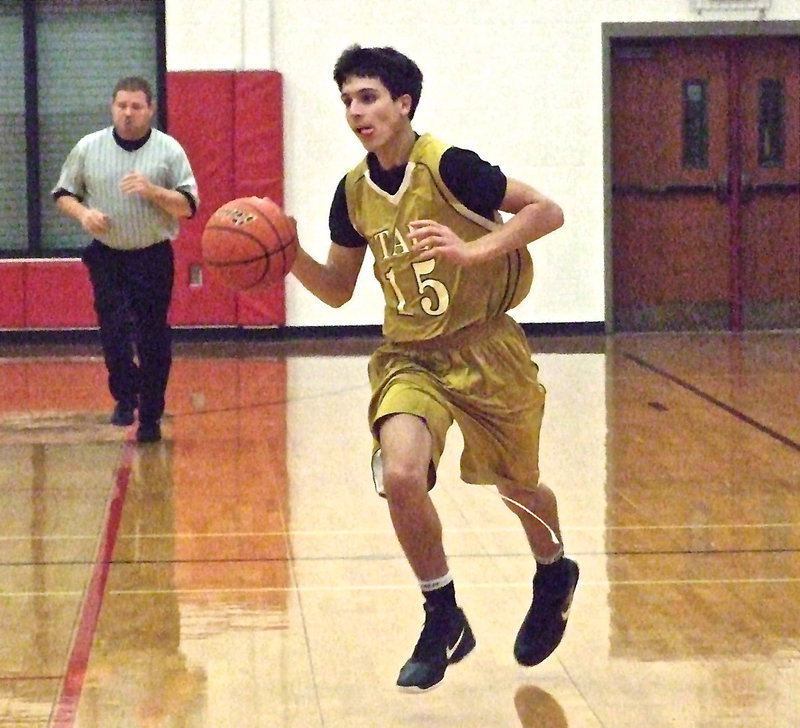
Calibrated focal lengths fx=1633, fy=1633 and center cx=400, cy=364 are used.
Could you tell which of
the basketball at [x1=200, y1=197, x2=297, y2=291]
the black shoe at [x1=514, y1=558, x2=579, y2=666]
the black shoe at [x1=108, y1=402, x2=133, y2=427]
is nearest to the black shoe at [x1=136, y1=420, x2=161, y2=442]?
the black shoe at [x1=108, y1=402, x2=133, y2=427]

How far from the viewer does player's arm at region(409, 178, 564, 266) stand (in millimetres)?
3377

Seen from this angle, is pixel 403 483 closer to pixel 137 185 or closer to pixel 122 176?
pixel 137 185

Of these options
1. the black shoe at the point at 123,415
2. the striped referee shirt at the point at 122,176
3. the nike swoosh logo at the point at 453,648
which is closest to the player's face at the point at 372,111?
the nike swoosh logo at the point at 453,648

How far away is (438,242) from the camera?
3373 mm

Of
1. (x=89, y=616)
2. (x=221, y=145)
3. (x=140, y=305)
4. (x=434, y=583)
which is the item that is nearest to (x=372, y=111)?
(x=434, y=583)

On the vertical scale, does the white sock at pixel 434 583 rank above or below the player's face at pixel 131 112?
below

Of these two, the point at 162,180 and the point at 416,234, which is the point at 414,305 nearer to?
the point at 416,234

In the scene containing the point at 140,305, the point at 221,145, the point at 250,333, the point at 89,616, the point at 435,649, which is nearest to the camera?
the point at 435,649

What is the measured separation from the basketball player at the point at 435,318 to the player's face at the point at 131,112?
3.47 metres

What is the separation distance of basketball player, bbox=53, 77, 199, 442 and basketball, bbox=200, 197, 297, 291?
10.6 ft

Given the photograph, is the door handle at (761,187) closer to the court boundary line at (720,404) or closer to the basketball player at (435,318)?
the court boundary line at (720,404)

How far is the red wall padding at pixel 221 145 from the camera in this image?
448 inches

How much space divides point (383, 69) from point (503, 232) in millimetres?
448

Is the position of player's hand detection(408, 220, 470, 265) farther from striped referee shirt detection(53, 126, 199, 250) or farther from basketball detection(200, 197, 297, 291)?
striped referee shirt detection(53, 126, 199, 250)
